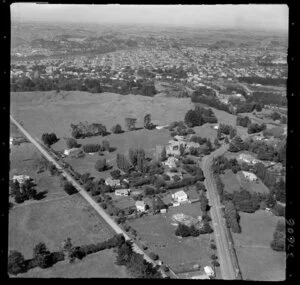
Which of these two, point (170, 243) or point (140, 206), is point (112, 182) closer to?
point (140, 206)

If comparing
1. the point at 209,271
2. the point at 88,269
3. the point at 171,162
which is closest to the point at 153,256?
the point at 209,271

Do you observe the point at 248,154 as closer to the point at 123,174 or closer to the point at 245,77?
the point at 245,77

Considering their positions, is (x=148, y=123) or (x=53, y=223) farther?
Result: (x=148, y=123)

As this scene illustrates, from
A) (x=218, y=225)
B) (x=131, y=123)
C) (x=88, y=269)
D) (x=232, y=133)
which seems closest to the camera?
(x=88, y=269)

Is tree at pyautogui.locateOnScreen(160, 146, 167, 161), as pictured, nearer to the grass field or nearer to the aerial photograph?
the aerial photograph

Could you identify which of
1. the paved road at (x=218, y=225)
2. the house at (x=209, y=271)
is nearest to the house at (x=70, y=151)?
the paved road at (x=218, y=225)

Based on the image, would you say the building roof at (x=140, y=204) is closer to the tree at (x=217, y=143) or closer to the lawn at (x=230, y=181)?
the lawn at (x=230, y=181)
